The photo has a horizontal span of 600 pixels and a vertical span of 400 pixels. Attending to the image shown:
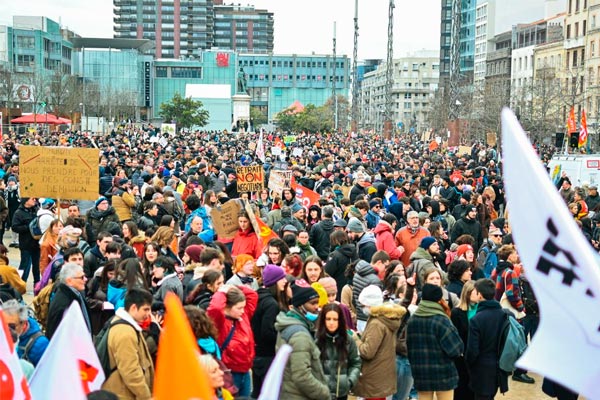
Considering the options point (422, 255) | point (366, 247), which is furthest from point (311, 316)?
point (366, 247)

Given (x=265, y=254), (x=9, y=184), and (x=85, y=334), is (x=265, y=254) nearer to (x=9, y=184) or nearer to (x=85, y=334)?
(x=85, y=334)

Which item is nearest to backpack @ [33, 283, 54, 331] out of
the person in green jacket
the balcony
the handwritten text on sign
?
the person in green jacket

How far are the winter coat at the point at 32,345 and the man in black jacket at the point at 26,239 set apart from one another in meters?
7.33

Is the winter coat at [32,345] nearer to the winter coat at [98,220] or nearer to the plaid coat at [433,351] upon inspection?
the plaid coat at [433,351]

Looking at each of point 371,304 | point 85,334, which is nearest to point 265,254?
point 371,304

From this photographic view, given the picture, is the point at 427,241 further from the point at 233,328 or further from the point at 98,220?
the point at 98,220

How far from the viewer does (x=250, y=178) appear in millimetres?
15922

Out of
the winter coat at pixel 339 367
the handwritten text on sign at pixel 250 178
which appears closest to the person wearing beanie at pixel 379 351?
the winter coat at pixel 339 367

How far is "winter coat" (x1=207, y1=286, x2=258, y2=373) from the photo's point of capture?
7043 millimetres

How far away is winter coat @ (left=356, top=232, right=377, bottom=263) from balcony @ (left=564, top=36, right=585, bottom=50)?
62.3 m

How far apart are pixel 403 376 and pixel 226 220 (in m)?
4.82

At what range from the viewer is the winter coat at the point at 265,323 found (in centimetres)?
753

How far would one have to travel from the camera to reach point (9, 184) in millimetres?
18031

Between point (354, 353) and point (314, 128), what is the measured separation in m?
104
